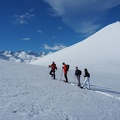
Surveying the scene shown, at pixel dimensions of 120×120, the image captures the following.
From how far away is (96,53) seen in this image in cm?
11088

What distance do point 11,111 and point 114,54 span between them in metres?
97.5

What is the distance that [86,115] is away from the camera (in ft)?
34.4

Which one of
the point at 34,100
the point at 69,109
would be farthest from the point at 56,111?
the point at 34,100

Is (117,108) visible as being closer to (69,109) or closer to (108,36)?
(69,109)

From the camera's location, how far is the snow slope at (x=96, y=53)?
93.6 m

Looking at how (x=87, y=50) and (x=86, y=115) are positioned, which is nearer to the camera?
(x=86, y=115)

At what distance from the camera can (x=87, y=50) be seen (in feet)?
392

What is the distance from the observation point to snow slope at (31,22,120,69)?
307 feet

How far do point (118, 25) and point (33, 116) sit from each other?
6285 inches

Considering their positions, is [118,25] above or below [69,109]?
above

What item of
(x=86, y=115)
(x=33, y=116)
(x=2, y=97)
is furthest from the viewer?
(x=2, y=97)

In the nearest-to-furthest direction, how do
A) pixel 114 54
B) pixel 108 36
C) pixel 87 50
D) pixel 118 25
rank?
1. pixel 114 54
2. pixel 87 50
3. pixel 108 36
4. pixel 118 25

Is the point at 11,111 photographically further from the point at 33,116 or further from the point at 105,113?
the point at 105,113

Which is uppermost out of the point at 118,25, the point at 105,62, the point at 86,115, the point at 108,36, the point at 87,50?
the point at 118,25
